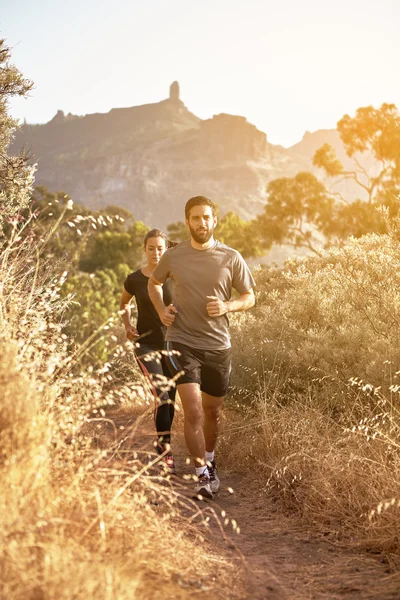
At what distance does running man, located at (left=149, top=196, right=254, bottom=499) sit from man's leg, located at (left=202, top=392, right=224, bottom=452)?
0.9 inches

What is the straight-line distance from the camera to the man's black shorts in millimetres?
5234

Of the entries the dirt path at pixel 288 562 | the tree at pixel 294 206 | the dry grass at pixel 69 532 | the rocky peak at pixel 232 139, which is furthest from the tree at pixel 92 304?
the rocky peak at pixel 232 139

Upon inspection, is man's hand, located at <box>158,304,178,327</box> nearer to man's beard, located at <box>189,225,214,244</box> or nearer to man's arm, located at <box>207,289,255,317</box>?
man's arm, located at <box>207,289,255,317</box>

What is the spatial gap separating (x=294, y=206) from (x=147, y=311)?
119 ft

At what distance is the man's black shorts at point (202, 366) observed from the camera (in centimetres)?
523

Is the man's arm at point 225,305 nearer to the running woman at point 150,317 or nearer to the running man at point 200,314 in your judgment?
the running man at point 200,314

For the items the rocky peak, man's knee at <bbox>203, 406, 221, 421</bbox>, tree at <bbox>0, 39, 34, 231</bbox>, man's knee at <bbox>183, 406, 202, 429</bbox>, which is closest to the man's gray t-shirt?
man's knee at <bbox>183, 406, 202, 429</bbox>

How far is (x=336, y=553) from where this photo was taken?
4.05 meters

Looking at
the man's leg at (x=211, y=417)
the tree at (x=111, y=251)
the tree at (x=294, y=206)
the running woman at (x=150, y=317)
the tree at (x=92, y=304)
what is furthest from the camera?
the tree at (x=111, y=251)

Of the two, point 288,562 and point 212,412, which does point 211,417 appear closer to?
A: point 212,412

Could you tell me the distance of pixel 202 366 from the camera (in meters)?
5.40

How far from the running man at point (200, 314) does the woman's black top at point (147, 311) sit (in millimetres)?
795

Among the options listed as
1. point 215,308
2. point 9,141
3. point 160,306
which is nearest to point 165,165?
point 9,141

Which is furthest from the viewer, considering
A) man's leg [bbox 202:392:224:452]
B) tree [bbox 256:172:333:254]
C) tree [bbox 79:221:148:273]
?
tree [bbox 79:221:148:273]
